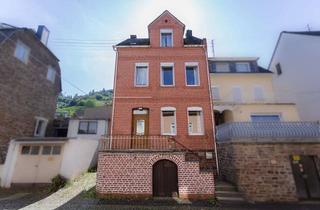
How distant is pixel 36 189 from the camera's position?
42.6ft

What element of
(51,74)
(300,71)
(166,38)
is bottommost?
(300,71)

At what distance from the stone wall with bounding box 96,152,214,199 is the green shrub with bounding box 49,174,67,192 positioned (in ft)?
17.1

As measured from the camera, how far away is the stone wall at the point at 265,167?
9312 mm

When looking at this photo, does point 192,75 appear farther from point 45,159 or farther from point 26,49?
point 26,49

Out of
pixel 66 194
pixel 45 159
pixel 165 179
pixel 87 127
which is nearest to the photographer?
pixel 165 179

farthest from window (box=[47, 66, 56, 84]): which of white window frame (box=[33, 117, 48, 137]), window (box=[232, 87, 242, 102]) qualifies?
window (box=[232, 87, 242, 102])

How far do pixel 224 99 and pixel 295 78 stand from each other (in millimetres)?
6723

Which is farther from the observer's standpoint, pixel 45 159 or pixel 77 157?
pixel 45 159

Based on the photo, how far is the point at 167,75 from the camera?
13672 mm

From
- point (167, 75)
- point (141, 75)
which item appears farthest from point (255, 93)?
point (141, 75)

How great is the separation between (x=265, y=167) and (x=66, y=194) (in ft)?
36.2

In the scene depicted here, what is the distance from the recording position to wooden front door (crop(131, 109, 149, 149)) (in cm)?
1177

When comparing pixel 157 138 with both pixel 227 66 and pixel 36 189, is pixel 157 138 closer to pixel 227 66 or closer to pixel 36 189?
pixel 36 189

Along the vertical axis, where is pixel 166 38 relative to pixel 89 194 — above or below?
above
